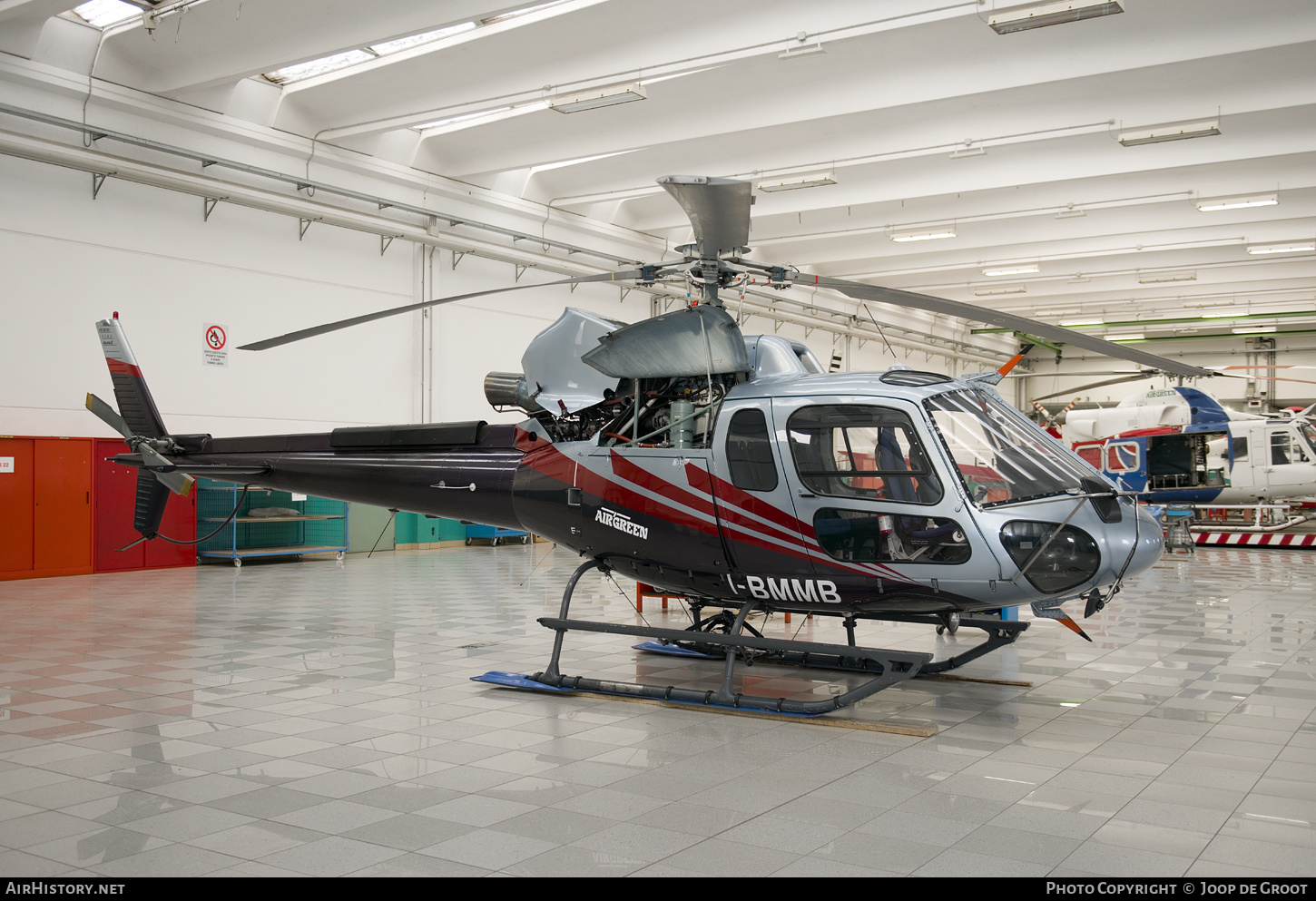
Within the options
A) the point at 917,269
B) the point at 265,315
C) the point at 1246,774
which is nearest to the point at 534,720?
the point at 1246,774

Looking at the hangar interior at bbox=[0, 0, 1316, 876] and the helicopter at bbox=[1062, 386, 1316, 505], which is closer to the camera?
the hangar interior at bbox=[0, 0, 1316, 876]

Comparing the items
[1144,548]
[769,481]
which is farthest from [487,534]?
[1144,548]

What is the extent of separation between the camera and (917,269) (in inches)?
884

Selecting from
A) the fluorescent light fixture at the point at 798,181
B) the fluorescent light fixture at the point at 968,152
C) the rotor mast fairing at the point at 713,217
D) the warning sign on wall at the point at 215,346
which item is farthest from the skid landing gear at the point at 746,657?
the fluorescent light fixture at the point at 798,181

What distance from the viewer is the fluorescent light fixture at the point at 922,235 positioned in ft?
60.4

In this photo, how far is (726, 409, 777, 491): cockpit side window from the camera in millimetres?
5727

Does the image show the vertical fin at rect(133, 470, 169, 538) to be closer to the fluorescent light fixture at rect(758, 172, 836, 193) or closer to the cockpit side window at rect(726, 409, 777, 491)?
the cockpit side window at rect(726, 409, 777, 491)

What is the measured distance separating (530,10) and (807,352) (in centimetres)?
641

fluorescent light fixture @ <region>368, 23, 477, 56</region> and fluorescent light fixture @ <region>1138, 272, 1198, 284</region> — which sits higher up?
fluorescent light fixture @ <region>368, 23, 477, 56</region>

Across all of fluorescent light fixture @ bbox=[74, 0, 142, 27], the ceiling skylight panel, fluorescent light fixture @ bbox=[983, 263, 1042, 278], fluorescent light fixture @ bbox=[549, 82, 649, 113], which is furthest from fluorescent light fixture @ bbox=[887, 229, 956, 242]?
fluorescent light fixture @ bbox=[74, 0, 142, 27]

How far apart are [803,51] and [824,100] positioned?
1.97m

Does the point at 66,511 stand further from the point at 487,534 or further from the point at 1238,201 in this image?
the point at 1238,201

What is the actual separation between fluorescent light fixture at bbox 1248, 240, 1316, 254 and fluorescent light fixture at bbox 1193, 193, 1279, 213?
3701 millimetres

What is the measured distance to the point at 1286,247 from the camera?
19.2m
